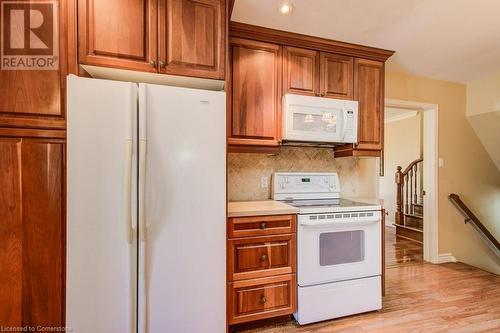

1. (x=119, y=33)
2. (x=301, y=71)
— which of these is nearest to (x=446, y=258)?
(x=301, y=71)

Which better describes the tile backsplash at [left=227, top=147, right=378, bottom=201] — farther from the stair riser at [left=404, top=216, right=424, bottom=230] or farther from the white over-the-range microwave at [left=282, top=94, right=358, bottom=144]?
the stair riser at [left=404, top=216, right=424, bottom=230]

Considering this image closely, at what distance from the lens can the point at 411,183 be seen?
4.96 m

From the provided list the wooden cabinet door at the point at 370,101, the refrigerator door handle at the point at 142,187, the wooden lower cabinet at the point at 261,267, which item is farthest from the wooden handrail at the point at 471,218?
the refrigerator door handle at the point at 142,187

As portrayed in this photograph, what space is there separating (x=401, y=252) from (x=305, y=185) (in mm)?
2377

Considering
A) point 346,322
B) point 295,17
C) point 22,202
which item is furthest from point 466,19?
point 22,202

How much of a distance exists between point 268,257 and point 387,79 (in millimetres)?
2580

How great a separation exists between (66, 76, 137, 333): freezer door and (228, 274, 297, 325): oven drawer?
68 centimetres

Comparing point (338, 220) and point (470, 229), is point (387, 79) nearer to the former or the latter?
point (338, 220)

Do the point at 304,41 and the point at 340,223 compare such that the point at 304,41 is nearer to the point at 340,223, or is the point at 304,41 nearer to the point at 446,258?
the point at 340,223

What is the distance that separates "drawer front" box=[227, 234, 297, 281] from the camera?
5.95ft

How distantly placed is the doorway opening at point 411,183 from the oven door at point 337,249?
1454mm

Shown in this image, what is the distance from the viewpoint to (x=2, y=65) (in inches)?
54.4

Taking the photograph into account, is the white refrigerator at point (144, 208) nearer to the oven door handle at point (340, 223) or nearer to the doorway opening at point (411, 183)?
the oven door handle at point (340, 223)

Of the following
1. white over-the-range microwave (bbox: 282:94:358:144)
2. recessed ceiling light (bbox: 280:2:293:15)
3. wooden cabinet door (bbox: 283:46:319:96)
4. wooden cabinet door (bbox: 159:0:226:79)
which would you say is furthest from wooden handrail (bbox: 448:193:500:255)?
wooden cabinet door (bbox: 159:0:226:79)
